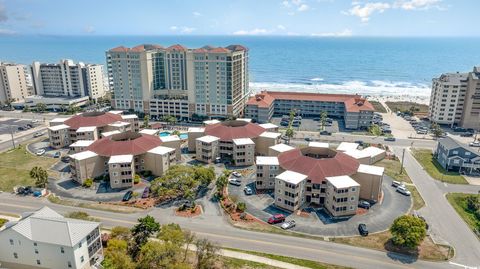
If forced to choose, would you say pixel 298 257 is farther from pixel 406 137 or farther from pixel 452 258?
pixel 406 137

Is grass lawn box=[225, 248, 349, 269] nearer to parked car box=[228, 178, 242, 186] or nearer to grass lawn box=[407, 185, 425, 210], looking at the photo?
parked car box=[228, 178, 242, 186]

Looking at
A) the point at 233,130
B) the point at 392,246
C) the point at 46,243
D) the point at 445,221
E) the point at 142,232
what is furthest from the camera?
the point at 233,130

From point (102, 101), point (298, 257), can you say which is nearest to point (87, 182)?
point (298, 257)

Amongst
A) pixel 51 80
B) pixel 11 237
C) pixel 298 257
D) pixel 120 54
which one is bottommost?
pixel 298 257

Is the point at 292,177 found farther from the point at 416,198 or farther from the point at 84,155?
the point at 84,155

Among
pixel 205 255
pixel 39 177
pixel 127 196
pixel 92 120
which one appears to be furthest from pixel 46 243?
pixel 92 120

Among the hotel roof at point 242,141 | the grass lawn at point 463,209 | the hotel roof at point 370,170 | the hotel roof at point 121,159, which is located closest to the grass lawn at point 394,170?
the grass lawn at point 463,209

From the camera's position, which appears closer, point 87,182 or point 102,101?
point 87,182
